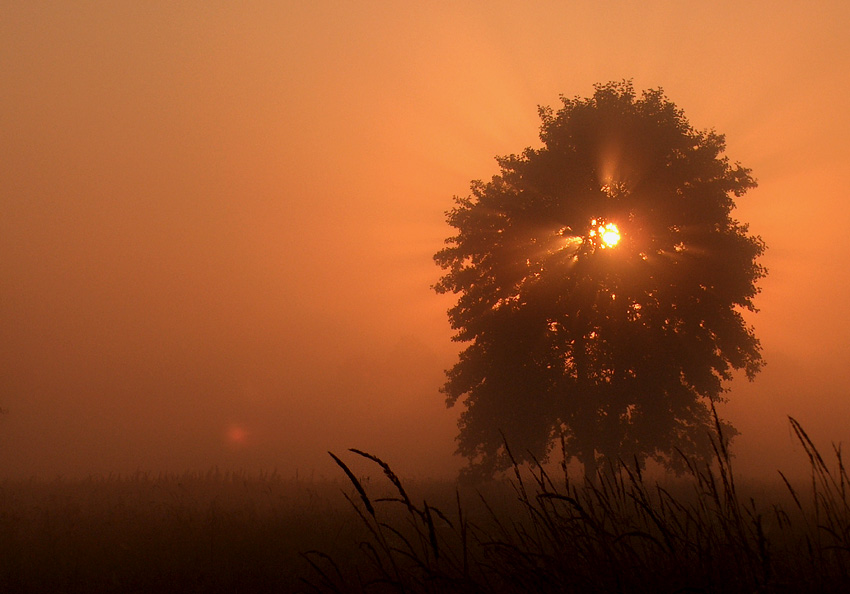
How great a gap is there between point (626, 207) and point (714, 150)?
275cm

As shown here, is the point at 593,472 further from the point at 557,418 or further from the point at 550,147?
the point at 550,147

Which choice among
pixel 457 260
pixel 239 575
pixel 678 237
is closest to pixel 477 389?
pixel 457 260

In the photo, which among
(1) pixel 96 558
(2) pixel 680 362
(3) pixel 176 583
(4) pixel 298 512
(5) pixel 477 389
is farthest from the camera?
(5) pixel 477 389

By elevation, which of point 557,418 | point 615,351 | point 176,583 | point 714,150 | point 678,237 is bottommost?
point 176,583

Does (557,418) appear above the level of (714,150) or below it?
below

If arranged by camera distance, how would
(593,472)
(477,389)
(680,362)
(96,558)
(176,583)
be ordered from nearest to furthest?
(176,583), (96,558), (680,362), (593,472), (477,389)

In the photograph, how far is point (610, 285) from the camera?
658 inches

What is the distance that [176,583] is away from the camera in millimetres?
7492

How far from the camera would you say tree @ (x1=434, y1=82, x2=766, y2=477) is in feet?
53.3

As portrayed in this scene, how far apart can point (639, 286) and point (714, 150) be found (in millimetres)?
4280

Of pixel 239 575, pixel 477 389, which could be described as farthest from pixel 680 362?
pixel 239 575

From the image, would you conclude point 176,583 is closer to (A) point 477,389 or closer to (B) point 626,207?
(A) point 477,389

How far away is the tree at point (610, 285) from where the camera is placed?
16250 mm

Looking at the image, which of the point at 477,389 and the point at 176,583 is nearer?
the point at 176,583
